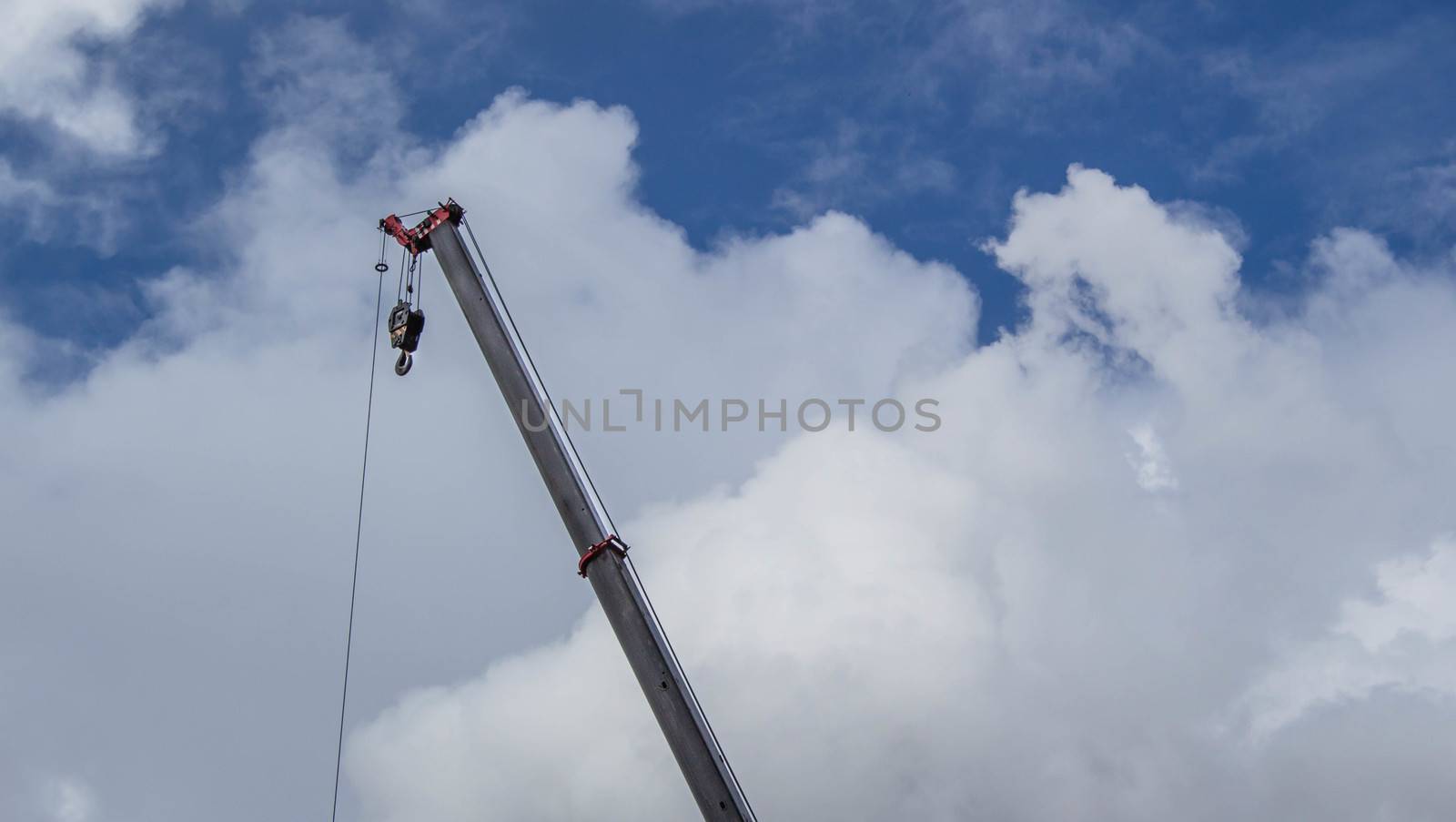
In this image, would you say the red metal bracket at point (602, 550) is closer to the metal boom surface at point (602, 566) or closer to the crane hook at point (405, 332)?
the metal boom surface at point (602, 566)

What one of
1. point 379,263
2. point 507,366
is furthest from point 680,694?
point 379,263

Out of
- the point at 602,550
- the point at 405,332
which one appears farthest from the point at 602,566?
the point at 405,332

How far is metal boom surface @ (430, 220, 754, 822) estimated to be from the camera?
20.3 meters

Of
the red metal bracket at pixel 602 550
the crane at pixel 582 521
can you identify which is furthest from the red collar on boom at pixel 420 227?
the red metal bracket at pixel 602 550

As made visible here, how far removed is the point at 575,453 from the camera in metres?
Answer: 23.7

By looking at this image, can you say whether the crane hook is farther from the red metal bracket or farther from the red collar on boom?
the red metal bracket

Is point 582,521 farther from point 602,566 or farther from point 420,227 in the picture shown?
point 420,227

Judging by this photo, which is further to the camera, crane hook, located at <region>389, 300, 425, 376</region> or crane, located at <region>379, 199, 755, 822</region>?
crane hook, located at <region>389, 300, 425, 376</region>

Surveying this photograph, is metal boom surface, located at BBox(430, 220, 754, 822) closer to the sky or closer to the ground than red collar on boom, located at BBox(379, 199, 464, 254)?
closer to the ground

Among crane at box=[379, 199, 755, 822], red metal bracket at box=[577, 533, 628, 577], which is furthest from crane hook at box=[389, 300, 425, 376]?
red metal bracket at box=[577, 533, 628, 577]

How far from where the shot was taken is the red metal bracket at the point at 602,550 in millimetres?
22109

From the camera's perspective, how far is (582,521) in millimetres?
22562

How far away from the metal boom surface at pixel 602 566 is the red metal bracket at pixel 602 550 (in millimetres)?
69

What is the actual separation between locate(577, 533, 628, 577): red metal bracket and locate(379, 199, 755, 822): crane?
2 centimetres
